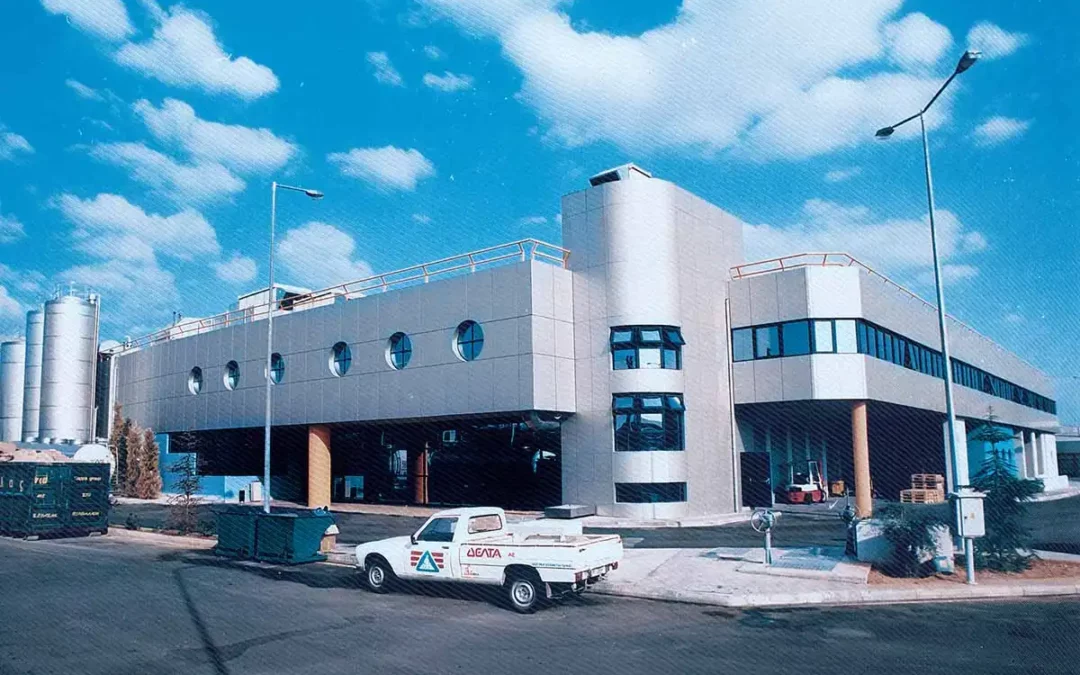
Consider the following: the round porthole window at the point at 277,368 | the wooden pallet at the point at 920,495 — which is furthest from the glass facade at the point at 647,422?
the round porthole window at the point at 277,368

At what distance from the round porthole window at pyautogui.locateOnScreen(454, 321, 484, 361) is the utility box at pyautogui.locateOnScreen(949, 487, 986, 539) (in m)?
17.1

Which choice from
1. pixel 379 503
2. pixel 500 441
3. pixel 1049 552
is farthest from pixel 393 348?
pixel 1049 552

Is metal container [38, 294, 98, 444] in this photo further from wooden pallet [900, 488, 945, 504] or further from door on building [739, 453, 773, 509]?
wooden pallet [900, 488, 945, 504]

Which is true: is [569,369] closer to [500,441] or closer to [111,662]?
[500,441]

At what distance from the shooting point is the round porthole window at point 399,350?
2980 centimetres

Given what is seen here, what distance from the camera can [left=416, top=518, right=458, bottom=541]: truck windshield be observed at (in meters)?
13.4

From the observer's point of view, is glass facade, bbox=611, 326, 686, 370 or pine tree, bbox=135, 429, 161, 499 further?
pine tree, bbox=135, 429, 161, 499

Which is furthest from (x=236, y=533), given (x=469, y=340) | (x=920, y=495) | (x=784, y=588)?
(x=920, y=495)

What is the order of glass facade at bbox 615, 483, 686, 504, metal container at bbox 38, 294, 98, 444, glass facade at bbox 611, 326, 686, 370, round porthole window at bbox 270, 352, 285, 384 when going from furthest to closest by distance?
metal container at bbox 38, 294, 98, 444
round porthole window at bbox 270, 352, 285, 384
glass facade at bbox 611, 326, 686, 370
glass facade at bbox 615, 483, 686, 504

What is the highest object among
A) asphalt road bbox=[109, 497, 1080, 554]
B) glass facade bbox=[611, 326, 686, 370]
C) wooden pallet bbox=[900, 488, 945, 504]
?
glass facade bbox=[611, 326, 686, 370]

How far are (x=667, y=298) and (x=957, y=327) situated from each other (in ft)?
73.7

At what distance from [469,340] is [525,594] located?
1674cm

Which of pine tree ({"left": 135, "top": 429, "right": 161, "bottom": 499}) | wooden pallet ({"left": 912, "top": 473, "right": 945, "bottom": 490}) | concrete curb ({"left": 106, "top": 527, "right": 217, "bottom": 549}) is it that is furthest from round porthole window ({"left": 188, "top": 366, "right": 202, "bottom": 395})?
wooden pallet ({"left": 912, "top": 473, "right": 945, "bottom": 490})

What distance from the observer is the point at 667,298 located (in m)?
27.5
